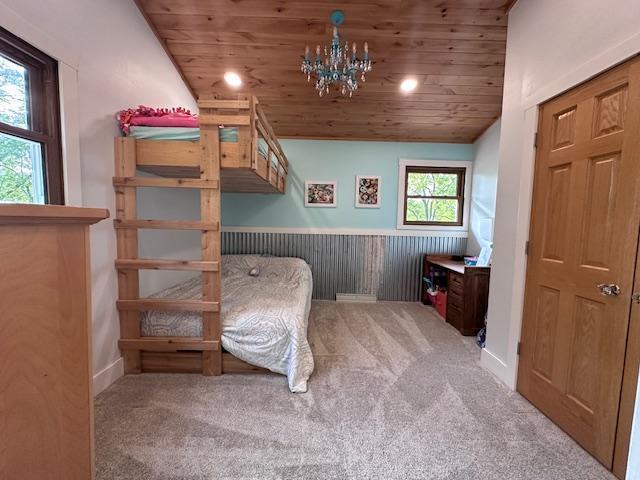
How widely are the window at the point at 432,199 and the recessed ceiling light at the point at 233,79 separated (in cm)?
255

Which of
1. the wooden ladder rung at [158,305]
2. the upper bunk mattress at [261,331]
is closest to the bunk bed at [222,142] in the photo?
the wooden ladder rung at [158,305]

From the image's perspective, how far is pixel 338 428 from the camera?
1.63m

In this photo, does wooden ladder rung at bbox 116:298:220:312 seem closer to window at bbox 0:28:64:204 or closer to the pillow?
window at bbox 0:28:64:204

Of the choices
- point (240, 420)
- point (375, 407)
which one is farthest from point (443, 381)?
point (240, 420)

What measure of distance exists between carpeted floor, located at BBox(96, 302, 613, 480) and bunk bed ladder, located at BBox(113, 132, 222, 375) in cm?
25

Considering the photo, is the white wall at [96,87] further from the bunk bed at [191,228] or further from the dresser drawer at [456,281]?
the dresser drawer at [456,281]

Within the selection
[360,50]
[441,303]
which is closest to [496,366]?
[441,303]

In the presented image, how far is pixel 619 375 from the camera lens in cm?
138

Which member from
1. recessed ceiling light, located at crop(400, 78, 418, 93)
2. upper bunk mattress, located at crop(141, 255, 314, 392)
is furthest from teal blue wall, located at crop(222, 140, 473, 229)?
upper bunk mattress, located at crop(141, 255, 314, 392)

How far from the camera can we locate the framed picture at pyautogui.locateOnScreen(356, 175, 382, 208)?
13.6 ft

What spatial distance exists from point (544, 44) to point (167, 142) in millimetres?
2699

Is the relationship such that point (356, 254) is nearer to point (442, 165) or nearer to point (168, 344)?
point (442, 165)

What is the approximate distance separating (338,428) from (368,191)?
10.5 ft

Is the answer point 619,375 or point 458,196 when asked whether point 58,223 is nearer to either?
point 619,375
